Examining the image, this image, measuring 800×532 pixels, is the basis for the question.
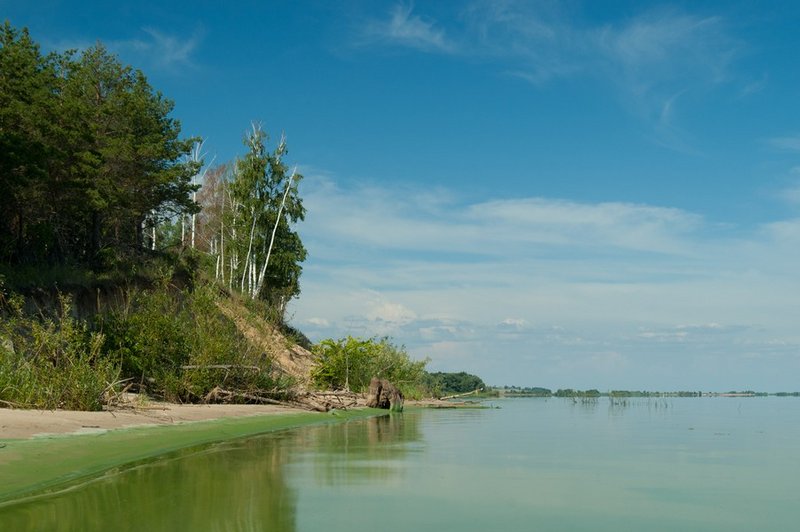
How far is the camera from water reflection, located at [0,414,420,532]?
6.88m

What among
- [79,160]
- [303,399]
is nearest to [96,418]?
[303,399]

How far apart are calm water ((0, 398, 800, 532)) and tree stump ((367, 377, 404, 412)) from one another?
44.7ft

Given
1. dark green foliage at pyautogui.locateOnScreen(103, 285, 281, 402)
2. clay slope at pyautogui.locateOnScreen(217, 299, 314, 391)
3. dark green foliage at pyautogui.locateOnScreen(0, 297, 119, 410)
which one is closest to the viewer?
dark green foliage at pyautogui.locateOnScreen(0, 297, 119, 410)

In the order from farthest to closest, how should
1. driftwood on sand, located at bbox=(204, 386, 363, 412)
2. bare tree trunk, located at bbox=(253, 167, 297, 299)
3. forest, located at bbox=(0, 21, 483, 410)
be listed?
bare tree trunk, located at bbox=(253, 167, 297, 299) → driftwood on sand, located at bbox=(204, 386, 363, 412) → forest, located at bbox=(0, 21, 483, 410)

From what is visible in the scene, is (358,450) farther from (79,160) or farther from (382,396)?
(79,160)

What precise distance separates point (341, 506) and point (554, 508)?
2.27 m

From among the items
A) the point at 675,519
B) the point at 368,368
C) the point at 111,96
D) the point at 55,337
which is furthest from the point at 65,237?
the point at 675,519

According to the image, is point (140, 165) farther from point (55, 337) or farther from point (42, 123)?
point (55, 337)

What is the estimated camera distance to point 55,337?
16.8m

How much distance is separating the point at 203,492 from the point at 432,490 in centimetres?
268

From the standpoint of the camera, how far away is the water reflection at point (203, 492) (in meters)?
6.88

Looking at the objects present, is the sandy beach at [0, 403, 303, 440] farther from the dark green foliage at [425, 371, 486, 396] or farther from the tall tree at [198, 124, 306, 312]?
the dark green foliage at [425, 371, 486, 396]

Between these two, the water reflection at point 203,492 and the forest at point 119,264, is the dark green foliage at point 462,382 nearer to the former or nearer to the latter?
the forest at point 119,264

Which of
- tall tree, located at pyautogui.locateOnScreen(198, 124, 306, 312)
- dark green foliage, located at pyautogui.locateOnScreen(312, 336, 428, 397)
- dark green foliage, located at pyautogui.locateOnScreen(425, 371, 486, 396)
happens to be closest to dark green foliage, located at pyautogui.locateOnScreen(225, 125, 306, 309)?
tall tree, located at pyautogui.locateOnScreen(198, 124, 306, 312)
